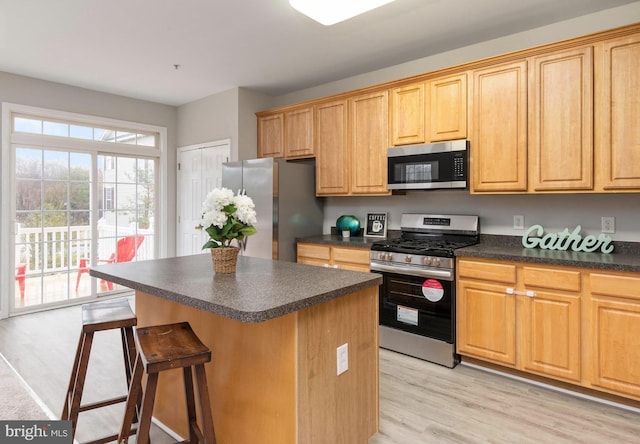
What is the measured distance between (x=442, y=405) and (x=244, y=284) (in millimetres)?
1553

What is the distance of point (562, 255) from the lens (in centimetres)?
257

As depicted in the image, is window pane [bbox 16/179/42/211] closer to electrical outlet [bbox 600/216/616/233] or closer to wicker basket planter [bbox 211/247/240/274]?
wicker basket planter [bbox 211/247/240/274]

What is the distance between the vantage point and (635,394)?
223cm

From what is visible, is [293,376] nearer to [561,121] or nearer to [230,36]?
[561,121]

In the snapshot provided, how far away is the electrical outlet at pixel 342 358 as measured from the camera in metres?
1.69

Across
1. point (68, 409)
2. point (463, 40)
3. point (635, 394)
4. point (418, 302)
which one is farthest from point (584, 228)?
point (68, 409)

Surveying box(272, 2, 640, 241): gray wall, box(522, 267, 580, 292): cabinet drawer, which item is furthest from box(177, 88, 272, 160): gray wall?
box(522, 267, 580, 292): cabinet drawer

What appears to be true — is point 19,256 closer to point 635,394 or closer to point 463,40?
point 463,40

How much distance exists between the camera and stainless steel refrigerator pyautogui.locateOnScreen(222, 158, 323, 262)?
3811mm

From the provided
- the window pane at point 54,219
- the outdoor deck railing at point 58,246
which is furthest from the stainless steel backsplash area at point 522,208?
the window pane at point 54,219

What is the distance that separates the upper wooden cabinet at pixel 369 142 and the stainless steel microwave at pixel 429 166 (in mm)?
129

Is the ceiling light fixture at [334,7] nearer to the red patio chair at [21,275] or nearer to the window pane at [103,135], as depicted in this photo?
the window pane at [103,135]

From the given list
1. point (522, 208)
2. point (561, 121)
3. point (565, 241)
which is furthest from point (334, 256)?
point (561, 121)

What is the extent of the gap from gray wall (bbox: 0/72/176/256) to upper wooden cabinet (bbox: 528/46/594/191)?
14.9 feet
